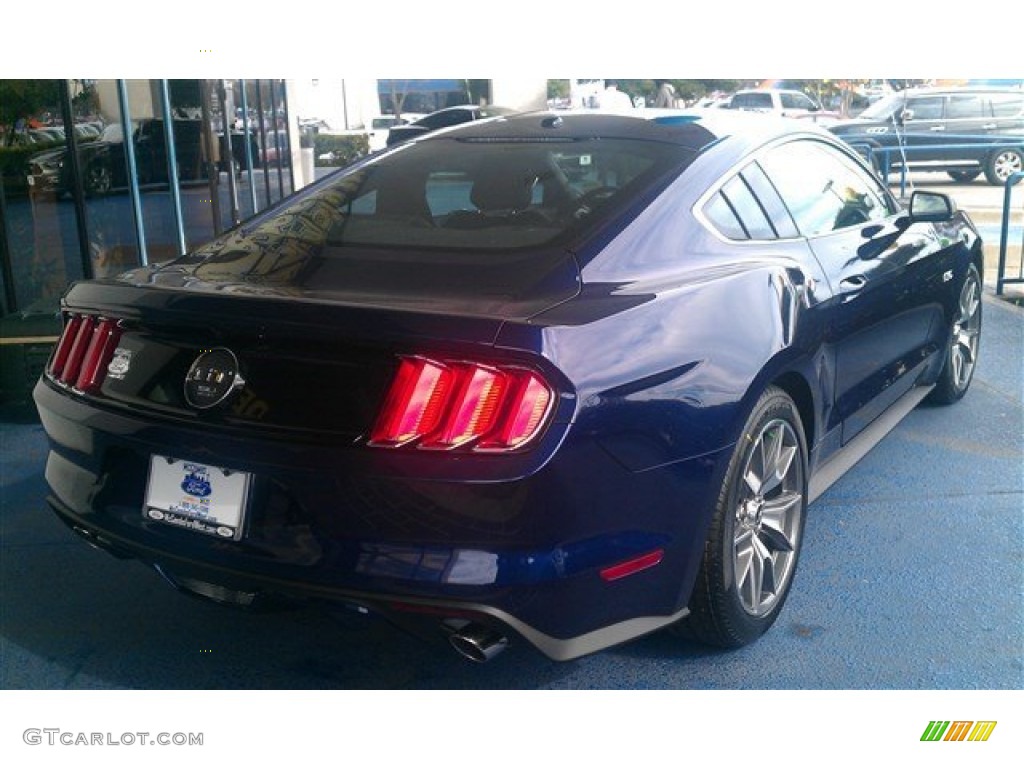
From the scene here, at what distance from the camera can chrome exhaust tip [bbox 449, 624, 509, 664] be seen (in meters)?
2.38

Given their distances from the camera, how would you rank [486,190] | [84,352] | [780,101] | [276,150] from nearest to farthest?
[84,352] → [486,190] → [276,150] → [780,101]

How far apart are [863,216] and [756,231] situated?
1017 mm

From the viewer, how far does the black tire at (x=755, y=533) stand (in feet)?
9.38

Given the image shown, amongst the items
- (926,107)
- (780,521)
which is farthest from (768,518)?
(926,107)

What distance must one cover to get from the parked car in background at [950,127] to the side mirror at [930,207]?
923cm

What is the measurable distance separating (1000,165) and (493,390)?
47.6 feet

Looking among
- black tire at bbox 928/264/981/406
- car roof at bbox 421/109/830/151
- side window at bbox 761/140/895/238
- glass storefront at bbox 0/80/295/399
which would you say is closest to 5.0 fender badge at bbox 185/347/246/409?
car roof at bbox 421/109/830/151

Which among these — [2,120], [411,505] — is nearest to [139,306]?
[411,505]

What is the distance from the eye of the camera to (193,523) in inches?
101

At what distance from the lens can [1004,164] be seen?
14875 mm

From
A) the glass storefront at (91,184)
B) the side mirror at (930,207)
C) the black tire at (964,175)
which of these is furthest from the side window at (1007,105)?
the side mirror at (930,207)

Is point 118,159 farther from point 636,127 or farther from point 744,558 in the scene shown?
point 744,558

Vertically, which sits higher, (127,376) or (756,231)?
(756,231)
